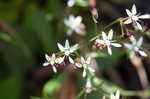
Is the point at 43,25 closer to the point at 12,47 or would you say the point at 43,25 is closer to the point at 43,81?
the point at 12,47

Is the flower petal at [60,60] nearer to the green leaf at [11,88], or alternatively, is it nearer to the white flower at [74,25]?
the white flower at [74,25]

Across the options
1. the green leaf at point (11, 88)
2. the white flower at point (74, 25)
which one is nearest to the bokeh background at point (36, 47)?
the green leaf at point (11, 88)

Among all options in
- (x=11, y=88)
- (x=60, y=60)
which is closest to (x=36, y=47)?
(x=11, y=88)

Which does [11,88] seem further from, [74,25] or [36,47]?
[74,25]

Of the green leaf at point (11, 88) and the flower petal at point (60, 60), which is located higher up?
the green leaf at point (11, 88)

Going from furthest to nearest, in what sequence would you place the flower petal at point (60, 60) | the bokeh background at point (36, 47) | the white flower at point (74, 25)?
1. the bokeh background at point (36, 47)
2. the white flower at point (74, 25)
3. the flower petal at point (60, 60)

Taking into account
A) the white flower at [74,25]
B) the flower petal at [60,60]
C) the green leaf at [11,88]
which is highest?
the white flower at [74,25]

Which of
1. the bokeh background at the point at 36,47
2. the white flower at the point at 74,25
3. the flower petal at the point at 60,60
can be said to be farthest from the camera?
the bokeh background at the point at 36,47

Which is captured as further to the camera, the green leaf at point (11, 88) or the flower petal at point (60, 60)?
the green leaf at point (11, 88)
